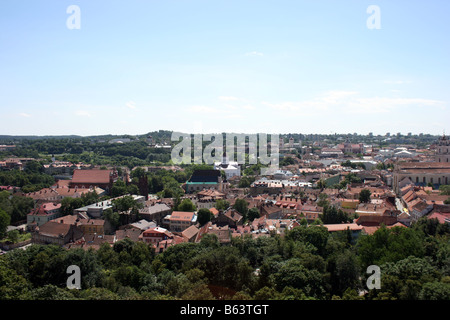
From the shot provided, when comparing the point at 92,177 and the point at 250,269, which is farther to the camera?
the point at 92,177

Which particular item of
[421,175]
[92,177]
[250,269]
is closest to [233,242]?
[250,269]

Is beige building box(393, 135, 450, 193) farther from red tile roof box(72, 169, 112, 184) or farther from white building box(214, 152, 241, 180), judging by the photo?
red tile roof box(72, 169, 112, 184)

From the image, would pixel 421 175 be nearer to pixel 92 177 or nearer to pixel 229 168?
pixel 229 168

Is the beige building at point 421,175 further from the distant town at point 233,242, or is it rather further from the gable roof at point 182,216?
the gable roof at point 182,216

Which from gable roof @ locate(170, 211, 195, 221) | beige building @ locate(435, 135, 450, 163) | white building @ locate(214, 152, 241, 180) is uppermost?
beige building @ locate(435, 135, 450, 163)

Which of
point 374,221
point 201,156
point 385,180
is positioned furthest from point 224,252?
point 201,156

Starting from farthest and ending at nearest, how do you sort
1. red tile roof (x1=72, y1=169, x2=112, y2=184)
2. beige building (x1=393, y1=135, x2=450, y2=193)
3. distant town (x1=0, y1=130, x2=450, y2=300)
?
red tile roof (x1=72, y1=169, x2=112, y2=184)
beige building (x1=393, y1=135, x2=450, y2=193)
distant town (x1=0, y1=130, x2=450, y2=300)

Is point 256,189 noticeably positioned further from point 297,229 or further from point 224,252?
point 224,252

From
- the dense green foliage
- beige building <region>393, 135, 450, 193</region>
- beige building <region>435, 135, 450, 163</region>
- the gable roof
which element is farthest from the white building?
the dense green foliage
